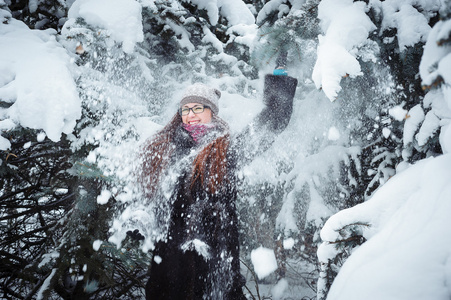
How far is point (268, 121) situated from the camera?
2.22 metres

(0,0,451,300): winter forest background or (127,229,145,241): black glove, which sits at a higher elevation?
(0,0,451,300): winter forest background

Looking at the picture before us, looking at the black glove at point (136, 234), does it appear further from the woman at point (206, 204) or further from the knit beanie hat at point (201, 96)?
the knit beanie hat at point (201, 96)

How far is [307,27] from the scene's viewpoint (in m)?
1.93

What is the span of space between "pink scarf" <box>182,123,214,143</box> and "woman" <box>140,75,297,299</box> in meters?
0.02

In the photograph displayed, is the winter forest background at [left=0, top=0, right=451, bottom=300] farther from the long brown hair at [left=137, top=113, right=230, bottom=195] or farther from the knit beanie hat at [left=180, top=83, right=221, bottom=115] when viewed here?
the knit beanie hat at [left=180, top=83, right=221, bottom=115]

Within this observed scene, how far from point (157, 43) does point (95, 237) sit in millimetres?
2756

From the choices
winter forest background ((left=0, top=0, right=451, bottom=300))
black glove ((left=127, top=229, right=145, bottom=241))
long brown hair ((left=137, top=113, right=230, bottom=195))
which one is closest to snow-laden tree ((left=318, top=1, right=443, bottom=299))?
winter forest background ((left=0, top=0, right=451, bottom=300))

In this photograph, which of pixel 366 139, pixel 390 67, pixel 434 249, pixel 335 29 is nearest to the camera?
pixel 434 249

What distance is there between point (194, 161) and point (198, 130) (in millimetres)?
385

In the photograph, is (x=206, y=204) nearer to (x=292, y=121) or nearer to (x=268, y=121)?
(x=268, y=121)

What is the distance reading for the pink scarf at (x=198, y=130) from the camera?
8.19 ft

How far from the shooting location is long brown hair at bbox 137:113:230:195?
88.4 inches

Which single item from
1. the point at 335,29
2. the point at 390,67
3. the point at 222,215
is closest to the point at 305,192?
the point at 222,215

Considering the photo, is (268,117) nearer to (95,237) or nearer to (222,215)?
(222,215)
